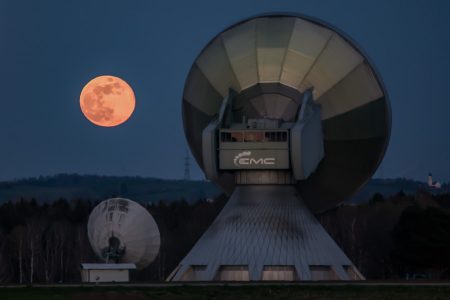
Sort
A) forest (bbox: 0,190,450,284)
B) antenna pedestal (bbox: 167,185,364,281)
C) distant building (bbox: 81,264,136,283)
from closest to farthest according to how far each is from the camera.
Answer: antenna pedestal (bbox: 167,185,364,281) < distant building (bbox: 81,264,136,283) < forest (bbox: 0,190,450,284)

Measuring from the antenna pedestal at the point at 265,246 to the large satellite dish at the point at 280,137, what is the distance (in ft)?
0.18

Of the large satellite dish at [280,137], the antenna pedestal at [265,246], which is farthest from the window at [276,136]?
the antenna pedestal at [265,246]

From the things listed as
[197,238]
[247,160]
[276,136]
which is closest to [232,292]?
[247,160]

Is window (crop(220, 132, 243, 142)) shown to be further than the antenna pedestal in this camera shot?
Yes

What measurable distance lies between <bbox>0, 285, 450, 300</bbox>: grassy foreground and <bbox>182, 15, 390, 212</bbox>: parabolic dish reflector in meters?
15.3

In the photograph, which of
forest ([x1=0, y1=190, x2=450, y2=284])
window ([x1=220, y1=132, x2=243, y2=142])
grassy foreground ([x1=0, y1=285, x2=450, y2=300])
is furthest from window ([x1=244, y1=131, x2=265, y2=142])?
forest ([x1=0, y1=190, x2=450, y2=284])

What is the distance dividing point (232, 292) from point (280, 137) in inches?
546

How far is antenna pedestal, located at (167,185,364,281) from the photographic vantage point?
7600 centimetres

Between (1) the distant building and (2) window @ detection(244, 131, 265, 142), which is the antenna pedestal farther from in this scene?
(2) window @ detection(244, 131, 265, 142)

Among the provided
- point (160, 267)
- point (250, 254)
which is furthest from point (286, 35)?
point (160, 267)

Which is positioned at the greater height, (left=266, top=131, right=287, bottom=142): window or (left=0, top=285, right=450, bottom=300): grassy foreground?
(left=266, top=131, right=287, bottom=142): window

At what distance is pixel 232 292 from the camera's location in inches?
2566

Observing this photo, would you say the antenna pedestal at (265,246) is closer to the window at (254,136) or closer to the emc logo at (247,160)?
the emc logo at (247,160)

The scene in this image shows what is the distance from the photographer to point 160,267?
12862 cm
